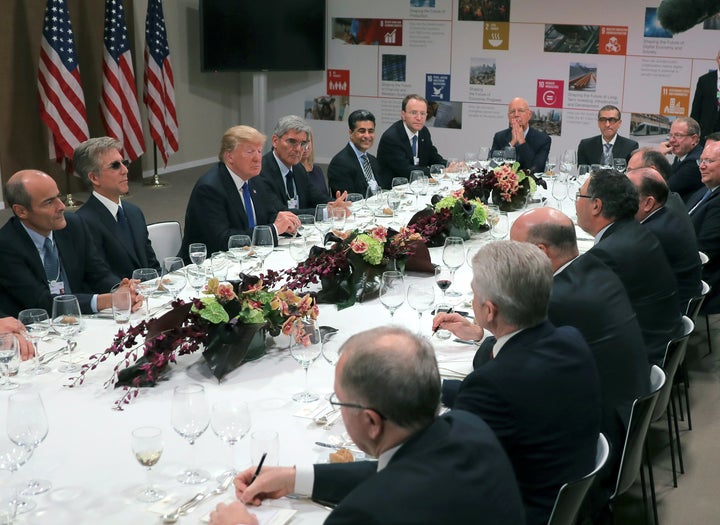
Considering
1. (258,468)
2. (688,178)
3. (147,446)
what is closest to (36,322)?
(147,446)

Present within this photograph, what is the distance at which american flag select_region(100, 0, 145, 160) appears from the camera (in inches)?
408

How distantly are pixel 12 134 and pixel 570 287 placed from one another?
8.32 meters

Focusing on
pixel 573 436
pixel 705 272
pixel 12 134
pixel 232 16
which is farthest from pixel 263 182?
pixel 232 16

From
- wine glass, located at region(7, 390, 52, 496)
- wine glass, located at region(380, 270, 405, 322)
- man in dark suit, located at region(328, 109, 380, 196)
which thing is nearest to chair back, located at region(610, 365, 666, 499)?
wine glass, located at region(380, 270, 405, 322)

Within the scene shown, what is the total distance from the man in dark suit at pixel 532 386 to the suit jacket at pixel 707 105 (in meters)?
7.62

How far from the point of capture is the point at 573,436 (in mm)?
2377

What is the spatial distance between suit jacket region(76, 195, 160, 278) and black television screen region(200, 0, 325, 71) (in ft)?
23.9

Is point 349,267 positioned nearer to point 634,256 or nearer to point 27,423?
point 634,256

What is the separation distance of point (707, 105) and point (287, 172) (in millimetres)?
5420

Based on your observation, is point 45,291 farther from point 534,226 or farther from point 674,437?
point 674,437

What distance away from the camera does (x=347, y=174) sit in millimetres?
7277

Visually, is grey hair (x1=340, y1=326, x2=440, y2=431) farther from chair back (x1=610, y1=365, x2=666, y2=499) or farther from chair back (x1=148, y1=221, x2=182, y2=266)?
chair back (x1=148, y1=221, x2=182, y2=266)

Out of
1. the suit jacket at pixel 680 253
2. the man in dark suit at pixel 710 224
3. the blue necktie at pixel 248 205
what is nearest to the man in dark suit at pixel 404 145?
the blue necktie at pixel 248 205

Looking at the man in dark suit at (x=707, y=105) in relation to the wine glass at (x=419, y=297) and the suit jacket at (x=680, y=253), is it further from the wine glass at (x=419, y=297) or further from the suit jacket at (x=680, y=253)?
the wine glass at (x=419, y=297)
